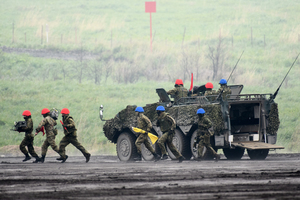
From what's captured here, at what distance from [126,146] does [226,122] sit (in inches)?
166

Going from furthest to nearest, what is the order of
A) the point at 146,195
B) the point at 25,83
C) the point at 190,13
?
the point at 190,13
the point at 25,83
the point at 146,195

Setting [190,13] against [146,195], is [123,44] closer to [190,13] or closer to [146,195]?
[190,13]

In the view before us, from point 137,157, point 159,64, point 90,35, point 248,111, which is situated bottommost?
point 137,157

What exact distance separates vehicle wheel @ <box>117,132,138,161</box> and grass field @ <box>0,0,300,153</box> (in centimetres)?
793

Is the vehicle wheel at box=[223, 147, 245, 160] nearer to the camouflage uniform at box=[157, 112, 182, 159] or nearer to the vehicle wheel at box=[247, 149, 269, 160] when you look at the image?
the vehicle wheel at box=[247, 149, 269, 160]

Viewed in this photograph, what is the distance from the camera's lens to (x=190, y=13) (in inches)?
2638

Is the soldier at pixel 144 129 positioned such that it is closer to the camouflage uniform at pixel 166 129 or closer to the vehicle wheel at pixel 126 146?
the camouflage uniform at pixel 166 129

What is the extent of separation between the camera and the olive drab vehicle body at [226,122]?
1759cm

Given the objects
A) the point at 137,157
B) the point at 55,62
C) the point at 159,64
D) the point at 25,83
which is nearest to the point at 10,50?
the point at 55,62

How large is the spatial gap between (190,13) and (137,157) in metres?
48.8

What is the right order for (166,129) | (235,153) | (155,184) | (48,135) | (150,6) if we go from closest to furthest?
(155,184)
(166,129)
(48,135)
(235,153)
(150,6)

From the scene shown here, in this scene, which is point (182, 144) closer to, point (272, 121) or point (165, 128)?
point (165, 128)

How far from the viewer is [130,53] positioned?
54.1 meters

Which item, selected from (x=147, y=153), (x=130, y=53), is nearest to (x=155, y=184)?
(x=147, y=153)
